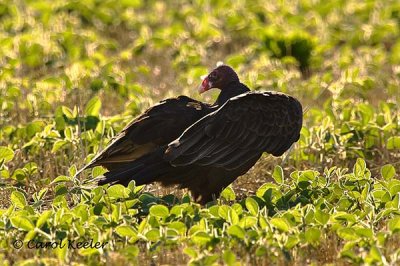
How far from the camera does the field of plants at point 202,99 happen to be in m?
5.58

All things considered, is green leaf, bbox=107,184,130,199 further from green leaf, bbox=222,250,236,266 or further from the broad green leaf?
green leaf, bbox=222,250,236,266

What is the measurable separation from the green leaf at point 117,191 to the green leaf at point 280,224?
1.03m

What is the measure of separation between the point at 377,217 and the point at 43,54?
568 cm

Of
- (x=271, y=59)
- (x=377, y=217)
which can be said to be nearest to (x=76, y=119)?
(x=377, y=217)

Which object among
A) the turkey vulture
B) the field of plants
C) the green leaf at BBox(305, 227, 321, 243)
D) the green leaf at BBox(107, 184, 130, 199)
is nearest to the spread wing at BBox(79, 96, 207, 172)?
the turkey vulture

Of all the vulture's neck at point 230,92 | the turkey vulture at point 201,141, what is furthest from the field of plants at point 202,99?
the vulture's neck at point 230,92

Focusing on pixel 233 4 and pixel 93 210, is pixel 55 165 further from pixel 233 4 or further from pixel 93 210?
pixel 233 4

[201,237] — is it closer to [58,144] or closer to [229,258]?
[229,258]

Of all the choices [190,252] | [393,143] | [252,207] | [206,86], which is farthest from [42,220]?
[393,143]

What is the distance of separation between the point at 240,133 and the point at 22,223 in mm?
1547

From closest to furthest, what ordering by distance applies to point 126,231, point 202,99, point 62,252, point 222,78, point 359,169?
point 62,252, point 126,231, point 359,169, point 222,78, point 202,99

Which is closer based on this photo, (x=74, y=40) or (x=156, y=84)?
(x=156, y=84)

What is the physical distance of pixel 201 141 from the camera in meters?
6.45

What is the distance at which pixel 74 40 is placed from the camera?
37.3 ft
